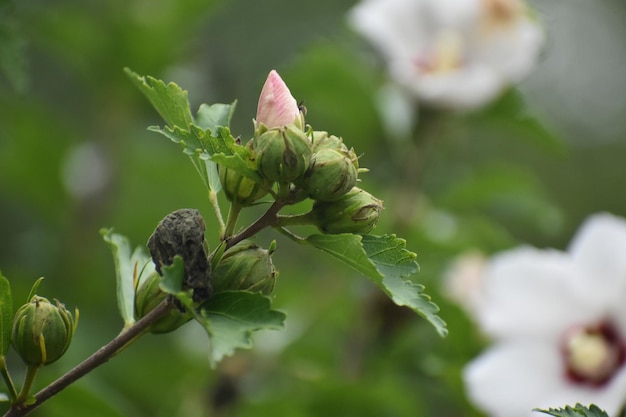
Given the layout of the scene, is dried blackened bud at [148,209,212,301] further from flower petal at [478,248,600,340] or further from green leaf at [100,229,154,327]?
flower petal at [478,248,600,340]

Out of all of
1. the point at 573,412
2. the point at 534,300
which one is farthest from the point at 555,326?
the point at 573,412

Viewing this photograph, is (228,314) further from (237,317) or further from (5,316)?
(5,316)

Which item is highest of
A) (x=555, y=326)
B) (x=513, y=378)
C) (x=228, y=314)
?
(x=555, y=326)

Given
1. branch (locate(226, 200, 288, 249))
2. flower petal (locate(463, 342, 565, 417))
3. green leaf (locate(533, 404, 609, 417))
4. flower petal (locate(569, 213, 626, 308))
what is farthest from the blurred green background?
branch (locate(226, 200, 288, 249))

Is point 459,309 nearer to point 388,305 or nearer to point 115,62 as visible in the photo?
point 388,305

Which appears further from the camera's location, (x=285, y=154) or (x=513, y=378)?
(x=513, y=378)

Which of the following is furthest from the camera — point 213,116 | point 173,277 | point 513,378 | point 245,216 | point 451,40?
point 245,216
